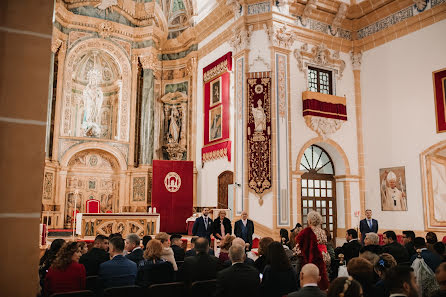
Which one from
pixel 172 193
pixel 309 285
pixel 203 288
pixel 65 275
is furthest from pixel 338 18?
pixel 65 275

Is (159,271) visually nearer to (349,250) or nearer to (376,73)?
(349,250)

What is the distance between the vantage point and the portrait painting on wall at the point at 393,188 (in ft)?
42.0

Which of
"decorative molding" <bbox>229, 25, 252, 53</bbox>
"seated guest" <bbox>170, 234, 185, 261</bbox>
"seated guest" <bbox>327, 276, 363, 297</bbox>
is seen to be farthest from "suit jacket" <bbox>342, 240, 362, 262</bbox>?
"decorative molding" <bbox>229, 25, 252, 53</bbox>

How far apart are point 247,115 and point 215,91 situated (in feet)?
10.1

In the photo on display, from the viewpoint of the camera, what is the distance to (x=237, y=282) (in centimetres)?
366

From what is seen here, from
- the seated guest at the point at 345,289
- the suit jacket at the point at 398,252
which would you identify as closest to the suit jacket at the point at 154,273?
the seated guest at the point at 345,289

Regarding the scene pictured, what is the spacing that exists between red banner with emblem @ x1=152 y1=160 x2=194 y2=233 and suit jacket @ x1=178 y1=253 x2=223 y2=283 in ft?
37.3

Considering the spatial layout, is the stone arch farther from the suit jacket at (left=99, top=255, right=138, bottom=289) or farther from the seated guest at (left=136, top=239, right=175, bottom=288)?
the suit jacket at (left=99, top=255, right=138, bottom=289)

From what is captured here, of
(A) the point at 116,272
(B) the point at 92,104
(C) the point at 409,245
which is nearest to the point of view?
(A) the point at 116,272

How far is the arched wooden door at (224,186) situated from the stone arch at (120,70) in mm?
4944

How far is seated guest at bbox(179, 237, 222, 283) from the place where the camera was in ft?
→ 14.4

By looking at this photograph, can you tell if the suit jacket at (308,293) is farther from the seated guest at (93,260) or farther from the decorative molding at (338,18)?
the decorative molding at (338,18)

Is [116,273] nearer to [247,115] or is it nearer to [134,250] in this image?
[134,250]

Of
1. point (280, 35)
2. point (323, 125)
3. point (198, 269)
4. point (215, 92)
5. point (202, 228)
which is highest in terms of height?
point (280, 35)
